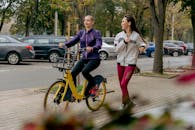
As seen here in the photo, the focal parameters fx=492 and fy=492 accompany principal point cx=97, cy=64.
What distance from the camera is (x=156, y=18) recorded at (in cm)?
1734

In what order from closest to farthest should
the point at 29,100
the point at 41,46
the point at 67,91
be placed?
the point at 67,91
the point at 29,100
the point at 41,46

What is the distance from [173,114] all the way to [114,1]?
59.1 meters

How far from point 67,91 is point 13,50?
1696 cm

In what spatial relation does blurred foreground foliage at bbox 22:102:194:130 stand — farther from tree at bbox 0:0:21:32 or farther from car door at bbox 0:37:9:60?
tree at bbox 0:0:21:32

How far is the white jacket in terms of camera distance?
344 inches

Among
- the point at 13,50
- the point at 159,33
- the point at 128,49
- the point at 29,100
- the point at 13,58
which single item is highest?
the point at 159,33

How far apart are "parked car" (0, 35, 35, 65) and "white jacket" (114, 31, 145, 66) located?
16.4 metres

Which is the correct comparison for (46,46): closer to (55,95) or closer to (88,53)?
(88,53)

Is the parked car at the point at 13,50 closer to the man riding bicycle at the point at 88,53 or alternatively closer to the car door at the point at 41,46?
the car door at the point at 41,46

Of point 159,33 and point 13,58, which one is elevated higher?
point 159,33

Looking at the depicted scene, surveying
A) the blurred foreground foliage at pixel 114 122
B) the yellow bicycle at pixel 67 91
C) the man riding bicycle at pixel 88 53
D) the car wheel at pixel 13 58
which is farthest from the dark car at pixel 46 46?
the blurred foreground foliage at pixel 114 122

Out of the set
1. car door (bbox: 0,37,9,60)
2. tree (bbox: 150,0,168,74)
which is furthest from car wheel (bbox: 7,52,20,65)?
tree (bbox: 150,0,168,74)

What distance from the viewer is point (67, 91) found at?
812 cm

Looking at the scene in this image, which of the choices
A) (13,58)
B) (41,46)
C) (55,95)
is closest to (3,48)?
(13,58)
